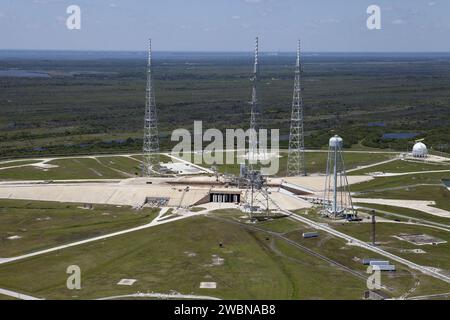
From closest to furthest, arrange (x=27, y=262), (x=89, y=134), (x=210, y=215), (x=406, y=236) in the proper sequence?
(x=27, y=262) → (x=406, y=236) → (x=210, y=215) → (x=89, y=134)

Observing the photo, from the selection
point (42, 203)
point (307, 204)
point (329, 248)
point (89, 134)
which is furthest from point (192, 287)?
point (89, 134)

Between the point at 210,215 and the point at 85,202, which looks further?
the point at 85,202

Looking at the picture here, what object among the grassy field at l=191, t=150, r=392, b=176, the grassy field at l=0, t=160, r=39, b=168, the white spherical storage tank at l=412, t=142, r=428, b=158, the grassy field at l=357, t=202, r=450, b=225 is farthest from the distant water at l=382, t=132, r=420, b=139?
the grassy field at l=0, t=160, r=39, b=168

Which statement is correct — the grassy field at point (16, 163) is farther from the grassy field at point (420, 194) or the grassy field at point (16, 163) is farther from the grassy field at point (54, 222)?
the grassy field at point (420, 194)

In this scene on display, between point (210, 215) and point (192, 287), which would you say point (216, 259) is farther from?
point (210, 215)

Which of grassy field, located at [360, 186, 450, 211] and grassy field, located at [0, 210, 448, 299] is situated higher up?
grassy field, located at [360, 186, 450, 211]

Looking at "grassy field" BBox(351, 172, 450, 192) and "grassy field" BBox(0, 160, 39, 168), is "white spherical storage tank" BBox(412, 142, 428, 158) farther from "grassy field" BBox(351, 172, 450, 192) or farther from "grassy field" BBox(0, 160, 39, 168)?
"grassy field" BBox(0, 160, 39, 168)

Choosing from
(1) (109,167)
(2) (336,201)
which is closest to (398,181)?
(2) (336,201)
